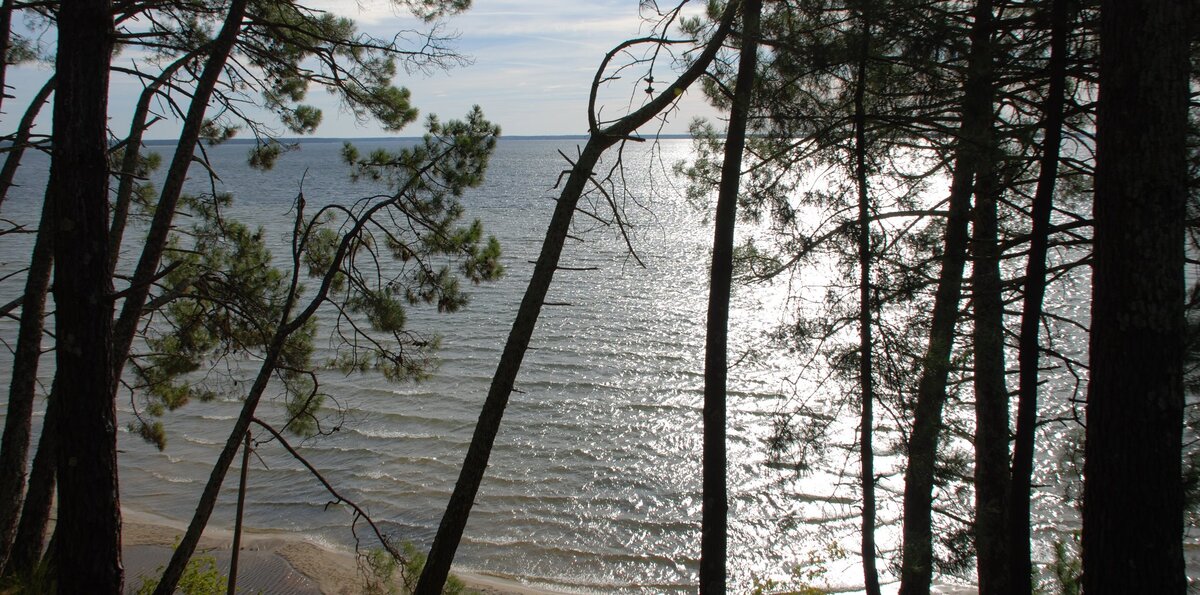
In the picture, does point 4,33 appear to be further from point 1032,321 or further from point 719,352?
point 1032,321

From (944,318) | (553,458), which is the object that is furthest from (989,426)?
(553,458)

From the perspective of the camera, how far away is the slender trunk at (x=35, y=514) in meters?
6.26

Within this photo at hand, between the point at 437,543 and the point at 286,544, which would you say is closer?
the point at 437,543

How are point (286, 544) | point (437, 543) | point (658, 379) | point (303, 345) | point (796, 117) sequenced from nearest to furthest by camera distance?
point (437, 543), point (796, 117), point (303, 345), point (286, 544), point (658, 379)

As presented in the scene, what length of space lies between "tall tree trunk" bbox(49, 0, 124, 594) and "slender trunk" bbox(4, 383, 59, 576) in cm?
263

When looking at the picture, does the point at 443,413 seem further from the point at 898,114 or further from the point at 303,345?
the point at 898,114

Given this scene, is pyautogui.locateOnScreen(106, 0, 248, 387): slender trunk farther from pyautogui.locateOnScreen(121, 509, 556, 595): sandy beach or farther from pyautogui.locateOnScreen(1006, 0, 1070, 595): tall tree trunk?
pyautogui.locateOnScreen(1006, 0, 1070, 595): tall tree trunk

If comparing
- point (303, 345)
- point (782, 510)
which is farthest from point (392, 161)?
point (782, 510)

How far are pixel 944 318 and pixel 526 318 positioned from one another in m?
3.29

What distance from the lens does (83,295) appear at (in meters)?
3.97

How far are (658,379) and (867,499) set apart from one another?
29.6 feet

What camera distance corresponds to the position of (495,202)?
44.2 metres

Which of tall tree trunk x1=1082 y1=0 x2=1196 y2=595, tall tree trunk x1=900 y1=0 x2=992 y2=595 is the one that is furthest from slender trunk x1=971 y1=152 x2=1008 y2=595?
tall tree trunk x1=1082 y1=0 x2=1196 y2=595

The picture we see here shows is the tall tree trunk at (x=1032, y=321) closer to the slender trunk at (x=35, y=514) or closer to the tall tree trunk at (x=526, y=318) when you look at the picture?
the tall tree trunk at (x=526, y=318)
